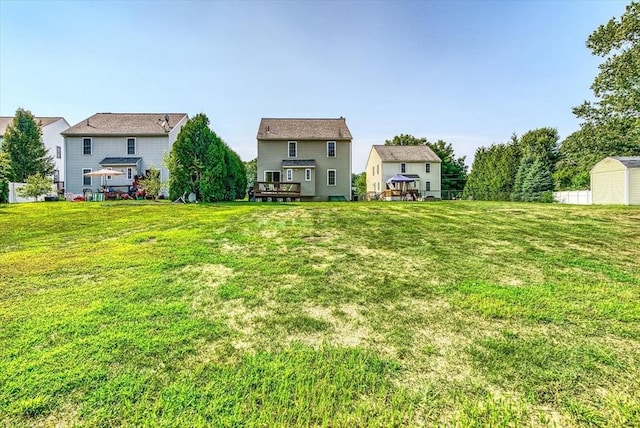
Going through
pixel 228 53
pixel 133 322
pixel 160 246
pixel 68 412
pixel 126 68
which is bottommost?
pixel 68 412

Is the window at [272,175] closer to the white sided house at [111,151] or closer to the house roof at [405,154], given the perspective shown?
the white sided house at [111,151]

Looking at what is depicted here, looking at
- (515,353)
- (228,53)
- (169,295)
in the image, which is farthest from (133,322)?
(228,53)

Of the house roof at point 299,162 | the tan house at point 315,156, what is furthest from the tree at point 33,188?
the house roof at point 299,162

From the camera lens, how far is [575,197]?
70.6 feet

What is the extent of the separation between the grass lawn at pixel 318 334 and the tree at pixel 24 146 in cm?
2743

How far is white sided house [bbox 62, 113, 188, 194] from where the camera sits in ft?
79.5

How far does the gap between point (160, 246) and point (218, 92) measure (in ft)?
41.9

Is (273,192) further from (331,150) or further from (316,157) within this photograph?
(331,150)

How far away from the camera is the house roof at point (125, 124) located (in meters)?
24.5

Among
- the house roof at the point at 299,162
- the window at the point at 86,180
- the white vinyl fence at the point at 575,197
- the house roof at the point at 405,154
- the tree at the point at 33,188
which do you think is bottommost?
the white vinyl fence at the point at 575,197

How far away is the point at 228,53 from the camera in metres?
13.4

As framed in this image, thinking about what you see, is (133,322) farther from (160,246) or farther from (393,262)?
(393,262)

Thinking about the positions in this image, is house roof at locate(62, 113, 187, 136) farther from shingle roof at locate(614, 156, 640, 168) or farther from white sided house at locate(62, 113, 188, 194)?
shingle roof at locate(614, 156, 640, 168)

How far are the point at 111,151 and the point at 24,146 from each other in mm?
7798
